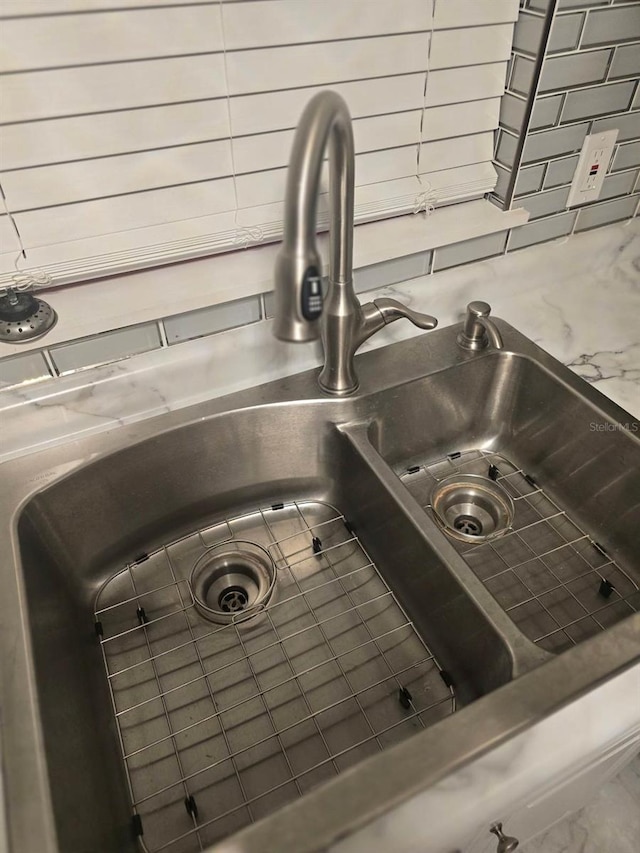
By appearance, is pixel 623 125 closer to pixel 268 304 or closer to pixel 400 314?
pixel 400 314

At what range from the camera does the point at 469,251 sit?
1.08 meters

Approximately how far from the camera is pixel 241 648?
82cm

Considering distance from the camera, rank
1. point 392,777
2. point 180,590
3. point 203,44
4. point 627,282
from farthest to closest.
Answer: point 627,282, point 180,590, point 203,44, point 392,777

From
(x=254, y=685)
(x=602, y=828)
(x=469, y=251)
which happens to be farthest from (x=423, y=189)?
(x=602, y=828)

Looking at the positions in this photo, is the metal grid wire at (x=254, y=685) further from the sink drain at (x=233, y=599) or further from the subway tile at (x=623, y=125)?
the subway tile at (x=623, y=125)

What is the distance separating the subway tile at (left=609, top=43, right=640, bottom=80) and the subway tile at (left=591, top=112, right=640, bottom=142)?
6cm

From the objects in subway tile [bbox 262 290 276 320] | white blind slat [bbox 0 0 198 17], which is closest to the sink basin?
subway tile [bbox 262 290 276 320]

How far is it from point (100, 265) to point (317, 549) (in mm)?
497

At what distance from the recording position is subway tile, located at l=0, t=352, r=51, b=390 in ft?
2.75

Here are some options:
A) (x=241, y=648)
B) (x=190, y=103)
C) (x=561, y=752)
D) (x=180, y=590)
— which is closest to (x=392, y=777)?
(x=561, y=752)

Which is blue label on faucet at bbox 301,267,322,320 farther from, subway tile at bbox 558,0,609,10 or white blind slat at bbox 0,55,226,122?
A: subway tile at bbox 558,0,609,10

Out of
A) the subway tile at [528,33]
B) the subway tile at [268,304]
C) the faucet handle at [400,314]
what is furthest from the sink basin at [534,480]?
the subway tile at [528,33]

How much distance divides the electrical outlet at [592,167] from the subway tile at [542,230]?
0.09 feet

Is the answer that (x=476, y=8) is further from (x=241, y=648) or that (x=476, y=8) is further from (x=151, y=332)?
(x=241, y=648)
